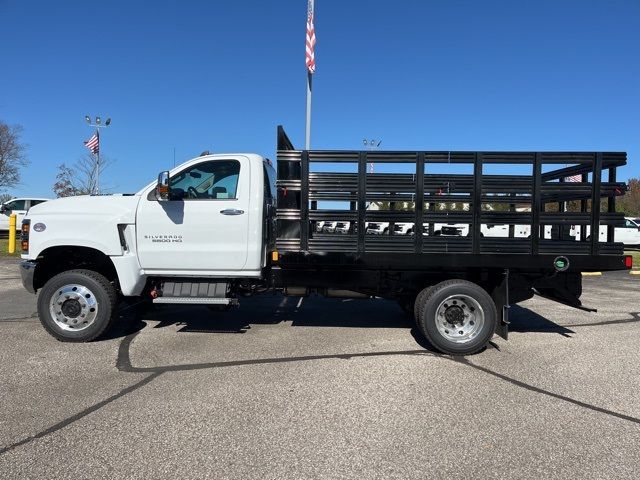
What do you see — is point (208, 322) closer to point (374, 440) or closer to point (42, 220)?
point (42, 220)

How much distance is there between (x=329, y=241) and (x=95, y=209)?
2.87 metres

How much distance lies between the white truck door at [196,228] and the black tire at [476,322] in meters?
2.29

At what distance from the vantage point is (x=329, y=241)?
215 inches

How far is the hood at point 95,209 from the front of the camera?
569 cm

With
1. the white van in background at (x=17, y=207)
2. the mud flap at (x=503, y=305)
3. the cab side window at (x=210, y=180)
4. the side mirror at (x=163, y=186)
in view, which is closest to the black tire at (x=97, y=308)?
the side mirror at (x=163, y=186)

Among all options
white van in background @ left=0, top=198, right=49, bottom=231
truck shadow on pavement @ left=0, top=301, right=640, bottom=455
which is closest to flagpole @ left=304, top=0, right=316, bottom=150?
truck shadow on pavement @ left=0, top=301, right=640, bottom=455

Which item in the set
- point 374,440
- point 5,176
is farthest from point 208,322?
point 5,176

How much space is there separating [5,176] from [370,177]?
49.0 metres

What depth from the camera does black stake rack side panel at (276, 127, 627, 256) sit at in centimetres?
525

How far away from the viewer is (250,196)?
5.72m

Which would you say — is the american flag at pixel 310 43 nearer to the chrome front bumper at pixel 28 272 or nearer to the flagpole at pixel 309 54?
the flagpole at pixel 309 54

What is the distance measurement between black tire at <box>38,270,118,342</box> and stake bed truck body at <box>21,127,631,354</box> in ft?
0.04

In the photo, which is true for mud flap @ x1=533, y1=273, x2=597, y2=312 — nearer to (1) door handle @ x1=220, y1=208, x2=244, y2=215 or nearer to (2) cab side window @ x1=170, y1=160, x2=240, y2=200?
(1) door handle @ x1=220, y1=208, x2=244, y2=215

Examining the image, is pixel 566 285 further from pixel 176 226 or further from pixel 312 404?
pixel 176 226
